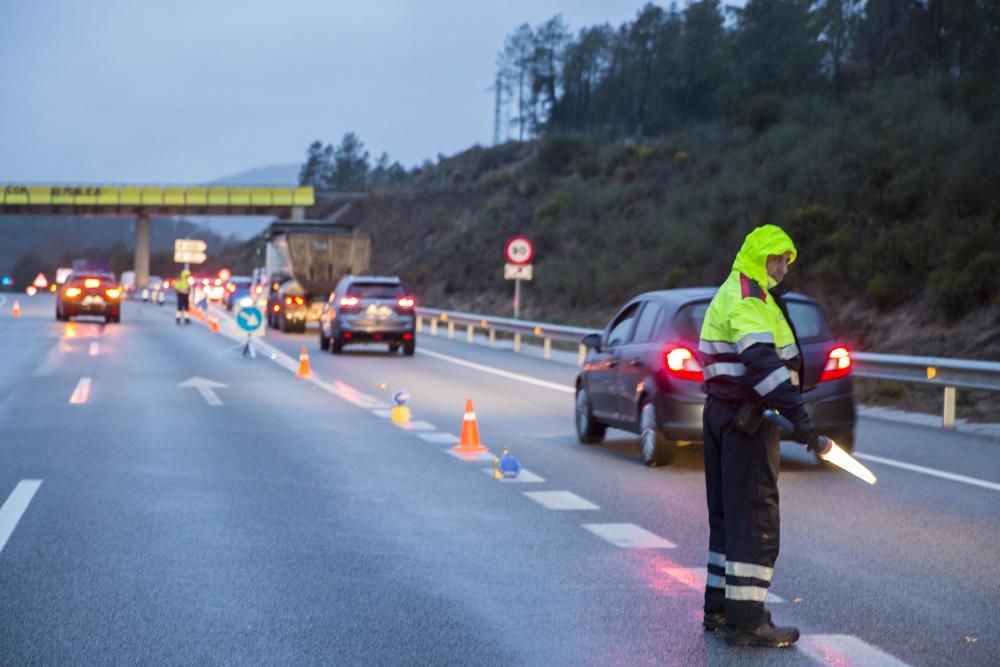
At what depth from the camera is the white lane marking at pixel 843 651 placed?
6457 millimetres

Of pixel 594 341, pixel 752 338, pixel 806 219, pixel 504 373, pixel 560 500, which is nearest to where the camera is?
pixel 752 338

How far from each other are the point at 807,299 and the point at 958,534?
13.4 ft

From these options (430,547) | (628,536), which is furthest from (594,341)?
(430,547)

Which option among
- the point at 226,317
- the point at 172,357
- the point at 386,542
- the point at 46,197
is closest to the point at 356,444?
the point at 386,542

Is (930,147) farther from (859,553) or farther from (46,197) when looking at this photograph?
(46,197)

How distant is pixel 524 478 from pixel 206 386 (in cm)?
Answer: 1082

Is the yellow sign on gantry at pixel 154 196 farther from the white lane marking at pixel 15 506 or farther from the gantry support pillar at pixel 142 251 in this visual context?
the white lane marking at pixel 15 506

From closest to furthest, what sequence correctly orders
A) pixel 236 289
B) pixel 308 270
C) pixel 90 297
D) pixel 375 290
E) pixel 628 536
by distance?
pixel 628 536
pixel 375 290
pixel 308 270
pixel 90 297
pixel 236 289

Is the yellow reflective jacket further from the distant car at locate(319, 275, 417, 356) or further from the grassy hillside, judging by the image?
the distant car at locate(319, 275, 417, 356)

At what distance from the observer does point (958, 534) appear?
10.1 m

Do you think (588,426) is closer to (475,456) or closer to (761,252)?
(475,456)

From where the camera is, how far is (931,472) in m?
13.6

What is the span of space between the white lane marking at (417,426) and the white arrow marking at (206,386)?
3.49m

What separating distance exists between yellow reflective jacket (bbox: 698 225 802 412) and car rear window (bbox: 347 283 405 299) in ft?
84.2
